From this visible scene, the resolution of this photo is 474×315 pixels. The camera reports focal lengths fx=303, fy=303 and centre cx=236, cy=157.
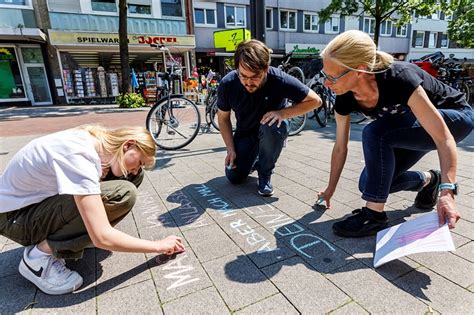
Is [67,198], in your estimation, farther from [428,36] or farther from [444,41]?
[444,41]

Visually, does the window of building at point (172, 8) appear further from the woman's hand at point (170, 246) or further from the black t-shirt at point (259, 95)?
the woman's hand at point (170, 246)

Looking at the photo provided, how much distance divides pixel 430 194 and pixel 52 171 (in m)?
2.36

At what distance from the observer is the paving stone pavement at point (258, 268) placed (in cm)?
133

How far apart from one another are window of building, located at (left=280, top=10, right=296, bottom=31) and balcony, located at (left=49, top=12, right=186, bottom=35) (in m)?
7.29

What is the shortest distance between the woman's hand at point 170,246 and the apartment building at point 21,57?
14.3 metres

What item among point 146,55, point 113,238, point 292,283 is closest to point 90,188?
point 113,238

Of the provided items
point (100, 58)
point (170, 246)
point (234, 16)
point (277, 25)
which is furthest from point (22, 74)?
point (170, 246)

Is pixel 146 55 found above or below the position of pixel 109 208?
above

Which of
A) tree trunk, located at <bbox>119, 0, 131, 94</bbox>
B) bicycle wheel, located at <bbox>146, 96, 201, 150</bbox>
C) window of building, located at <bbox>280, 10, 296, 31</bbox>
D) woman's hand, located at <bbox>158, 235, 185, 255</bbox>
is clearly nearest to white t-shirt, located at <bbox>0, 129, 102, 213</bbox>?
woman's hand, located at <bbox>158, 235, 185, 255</bbox>

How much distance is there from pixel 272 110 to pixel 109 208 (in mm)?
1599

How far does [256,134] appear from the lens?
282 cm

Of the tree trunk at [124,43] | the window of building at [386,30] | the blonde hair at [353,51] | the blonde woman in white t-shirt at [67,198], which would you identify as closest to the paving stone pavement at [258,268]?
the blonde woman in white t-shirt at [67,198]

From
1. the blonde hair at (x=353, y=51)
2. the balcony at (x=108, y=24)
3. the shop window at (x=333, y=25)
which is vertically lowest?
the blonde hair at (x=353, y=51)

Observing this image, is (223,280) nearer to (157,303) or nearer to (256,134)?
(157,303)
